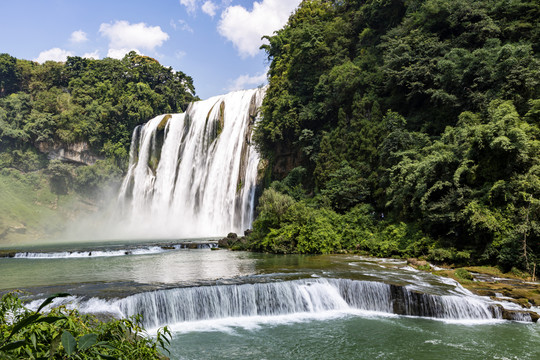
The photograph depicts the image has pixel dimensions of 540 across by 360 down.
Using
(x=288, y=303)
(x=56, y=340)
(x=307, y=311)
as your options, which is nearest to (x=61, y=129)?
(x=288, y=303)

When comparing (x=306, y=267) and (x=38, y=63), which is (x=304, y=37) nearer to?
(x=306, y=267)

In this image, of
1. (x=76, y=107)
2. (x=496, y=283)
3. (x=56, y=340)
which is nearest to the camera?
(x=56, y=340)

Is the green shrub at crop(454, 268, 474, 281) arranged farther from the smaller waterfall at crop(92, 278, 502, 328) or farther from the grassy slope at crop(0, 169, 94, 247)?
the grassy slope at crop(0, 169, 94, 247)

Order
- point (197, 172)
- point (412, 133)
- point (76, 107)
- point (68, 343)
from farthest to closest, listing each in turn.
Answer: point (76, 107), point (197, 172), point (412, 133), point (68, 343)

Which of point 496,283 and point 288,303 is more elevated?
point 496,283

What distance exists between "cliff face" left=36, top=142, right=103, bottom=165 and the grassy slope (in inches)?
130

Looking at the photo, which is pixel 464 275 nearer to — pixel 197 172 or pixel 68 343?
pixel 68 343

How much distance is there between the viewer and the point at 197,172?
36781mm

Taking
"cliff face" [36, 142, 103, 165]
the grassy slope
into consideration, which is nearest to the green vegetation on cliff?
"cliff face" [36, 142, 103, 165]

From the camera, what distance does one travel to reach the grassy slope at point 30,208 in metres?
40.5

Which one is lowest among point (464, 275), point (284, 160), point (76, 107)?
point (464, 275)

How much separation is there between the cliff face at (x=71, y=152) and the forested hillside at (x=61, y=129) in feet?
0.39

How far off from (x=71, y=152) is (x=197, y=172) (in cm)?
2302

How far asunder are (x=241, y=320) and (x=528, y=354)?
20.8 ft
